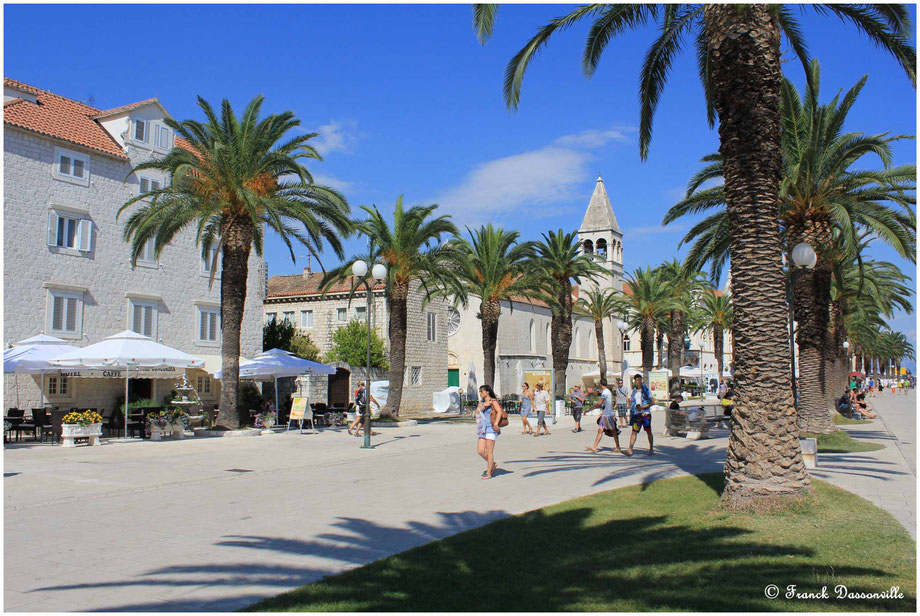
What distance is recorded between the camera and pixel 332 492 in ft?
38.5

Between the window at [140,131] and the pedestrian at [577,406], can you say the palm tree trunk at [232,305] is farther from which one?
the pedestrian at [577,406]

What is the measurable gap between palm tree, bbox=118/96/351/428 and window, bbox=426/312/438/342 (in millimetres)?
22758

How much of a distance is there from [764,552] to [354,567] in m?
3.97

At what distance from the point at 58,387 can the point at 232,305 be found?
777 centimetres

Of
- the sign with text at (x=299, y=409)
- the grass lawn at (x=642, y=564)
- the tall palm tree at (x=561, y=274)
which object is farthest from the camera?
the tall palm tree at (x=561, y=274)

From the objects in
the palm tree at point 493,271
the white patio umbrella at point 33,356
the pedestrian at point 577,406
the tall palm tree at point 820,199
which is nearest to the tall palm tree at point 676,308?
the palm tree at point 493,271

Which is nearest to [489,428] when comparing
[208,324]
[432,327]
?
[208,324]

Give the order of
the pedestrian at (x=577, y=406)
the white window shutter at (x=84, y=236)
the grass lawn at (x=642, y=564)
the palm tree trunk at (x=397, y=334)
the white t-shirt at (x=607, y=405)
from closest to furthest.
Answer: the grass lawn at (x=642, y=564) → the white t-shirt at (x=607, y=405) → the pedestrian at (x=577, y=406) → the white window shutter at (x=84, y=236) → the palm tree trunk at (x=397, y=334)

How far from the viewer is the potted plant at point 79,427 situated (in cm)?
1922

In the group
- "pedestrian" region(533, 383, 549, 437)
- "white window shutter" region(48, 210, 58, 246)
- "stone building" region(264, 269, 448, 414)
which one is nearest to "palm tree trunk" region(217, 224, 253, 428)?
"white window shutter" region(48, 210, 58, 246)

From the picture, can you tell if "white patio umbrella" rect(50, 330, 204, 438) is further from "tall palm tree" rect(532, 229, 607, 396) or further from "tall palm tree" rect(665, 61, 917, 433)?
"tall palm tree" rect(532, 229, 607, 396)

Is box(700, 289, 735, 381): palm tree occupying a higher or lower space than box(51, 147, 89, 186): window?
lower

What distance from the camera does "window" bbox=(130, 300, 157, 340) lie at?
28734 millimetres

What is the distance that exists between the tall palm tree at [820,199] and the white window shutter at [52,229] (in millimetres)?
21568
